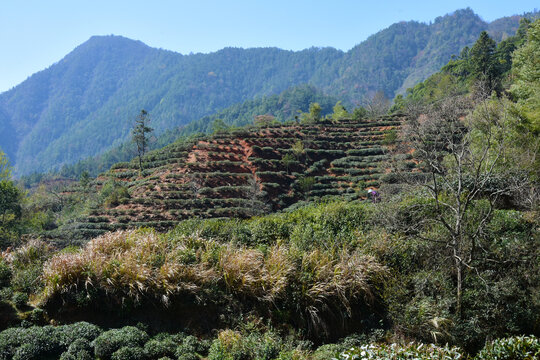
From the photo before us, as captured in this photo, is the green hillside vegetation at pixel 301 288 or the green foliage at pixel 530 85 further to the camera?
the green foliage at pixel 530 85

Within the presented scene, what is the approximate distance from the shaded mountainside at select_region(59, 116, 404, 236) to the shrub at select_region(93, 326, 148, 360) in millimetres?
23465

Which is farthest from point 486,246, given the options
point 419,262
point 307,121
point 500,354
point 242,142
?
point 307,121

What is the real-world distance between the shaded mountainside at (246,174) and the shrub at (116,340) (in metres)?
23.5

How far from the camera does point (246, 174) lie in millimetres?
36594

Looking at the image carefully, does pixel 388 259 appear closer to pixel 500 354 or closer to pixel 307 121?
pixel 500 354

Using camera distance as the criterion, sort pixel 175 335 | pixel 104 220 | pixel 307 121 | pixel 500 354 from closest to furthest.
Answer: pixel 500 354 < pixel 175 335 < pixel 104 220 < pixel 307 121

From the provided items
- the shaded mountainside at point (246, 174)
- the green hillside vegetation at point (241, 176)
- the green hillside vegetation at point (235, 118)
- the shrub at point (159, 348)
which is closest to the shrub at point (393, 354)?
the shrub at point (159, 348)

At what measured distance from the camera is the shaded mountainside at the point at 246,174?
99.8 feet

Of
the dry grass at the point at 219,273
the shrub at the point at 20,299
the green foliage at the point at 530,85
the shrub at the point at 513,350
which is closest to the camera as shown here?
the shrub at the point at 513,350

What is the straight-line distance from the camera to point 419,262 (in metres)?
7.80

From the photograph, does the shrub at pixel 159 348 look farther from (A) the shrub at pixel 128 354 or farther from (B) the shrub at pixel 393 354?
(B) the shrub at pixel 393 354

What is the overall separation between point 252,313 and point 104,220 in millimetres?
27735

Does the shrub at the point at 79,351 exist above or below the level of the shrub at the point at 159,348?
above

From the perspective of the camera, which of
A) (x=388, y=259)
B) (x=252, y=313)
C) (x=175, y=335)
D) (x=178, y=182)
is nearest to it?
(x=175, y=335)
